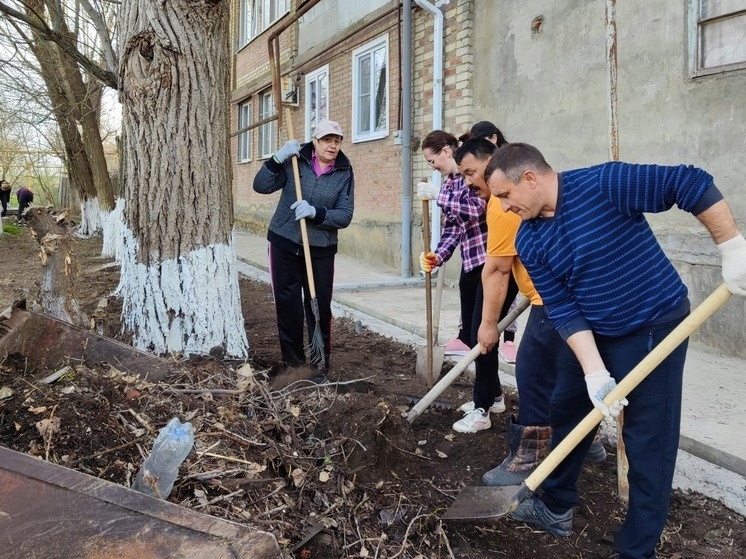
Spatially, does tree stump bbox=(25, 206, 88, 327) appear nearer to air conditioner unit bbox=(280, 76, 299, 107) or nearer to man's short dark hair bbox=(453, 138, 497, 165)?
man's short dark hair bbox=(453, 138, 497, 165)

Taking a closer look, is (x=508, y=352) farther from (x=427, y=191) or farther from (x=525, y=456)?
(x=525, y=456)

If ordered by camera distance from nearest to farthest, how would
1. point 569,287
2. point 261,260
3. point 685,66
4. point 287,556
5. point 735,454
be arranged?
point 287,556 < point 569,287 < point 735,454 < point 685,66 < point 261,260

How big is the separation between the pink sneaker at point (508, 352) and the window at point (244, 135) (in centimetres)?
1239

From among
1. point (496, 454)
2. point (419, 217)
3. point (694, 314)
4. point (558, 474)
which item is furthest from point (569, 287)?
point (419, 217)

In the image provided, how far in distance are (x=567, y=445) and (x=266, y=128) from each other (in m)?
13.8

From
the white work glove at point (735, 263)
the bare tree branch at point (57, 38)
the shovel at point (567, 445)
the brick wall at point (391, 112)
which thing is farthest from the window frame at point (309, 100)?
the white work glove at point (735, 263)

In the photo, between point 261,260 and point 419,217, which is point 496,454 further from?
point 261,260

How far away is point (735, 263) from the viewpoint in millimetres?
2023

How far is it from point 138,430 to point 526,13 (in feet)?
20.9

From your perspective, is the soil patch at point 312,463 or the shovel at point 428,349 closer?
the soil patch at point 312,463

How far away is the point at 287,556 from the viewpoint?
195 centimetres

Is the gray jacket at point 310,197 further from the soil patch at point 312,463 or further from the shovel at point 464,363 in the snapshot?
the shovel at point 464,363

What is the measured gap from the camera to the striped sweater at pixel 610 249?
6.94 feet

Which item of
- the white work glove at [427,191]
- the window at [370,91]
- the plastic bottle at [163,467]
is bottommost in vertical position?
the plastic bottle at [163,467]
